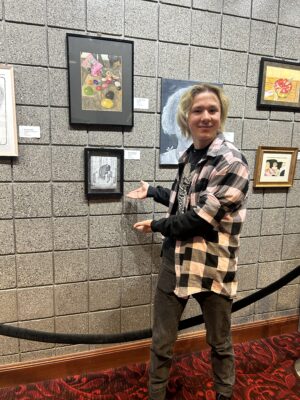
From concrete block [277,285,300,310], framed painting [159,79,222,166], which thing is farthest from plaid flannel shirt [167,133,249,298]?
concrete block [277,285,300,310]

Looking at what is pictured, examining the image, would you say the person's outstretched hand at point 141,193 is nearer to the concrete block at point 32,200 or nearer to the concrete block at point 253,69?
the concrete block at point 32,200

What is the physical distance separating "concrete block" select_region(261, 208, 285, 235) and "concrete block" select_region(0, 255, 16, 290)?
149 centimetres

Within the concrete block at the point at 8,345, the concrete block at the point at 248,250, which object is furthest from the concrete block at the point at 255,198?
the concrete block at the point at 8,345

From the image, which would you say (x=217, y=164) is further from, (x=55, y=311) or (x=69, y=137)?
(x=55, y=311)

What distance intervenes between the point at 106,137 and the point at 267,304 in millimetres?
1577

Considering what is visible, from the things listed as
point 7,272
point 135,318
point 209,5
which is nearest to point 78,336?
point 135,318

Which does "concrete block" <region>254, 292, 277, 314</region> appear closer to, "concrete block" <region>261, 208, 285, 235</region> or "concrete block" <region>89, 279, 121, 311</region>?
"concrete block" <region>261, 208, 285, 235</region>

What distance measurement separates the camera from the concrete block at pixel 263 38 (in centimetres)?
168

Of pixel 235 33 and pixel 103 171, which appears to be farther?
pixel 235 33

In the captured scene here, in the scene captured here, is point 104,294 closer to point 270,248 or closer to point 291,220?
point 270,248

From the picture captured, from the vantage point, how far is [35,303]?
157 centimetres

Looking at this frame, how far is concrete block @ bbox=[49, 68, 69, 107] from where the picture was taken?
4.64 feet

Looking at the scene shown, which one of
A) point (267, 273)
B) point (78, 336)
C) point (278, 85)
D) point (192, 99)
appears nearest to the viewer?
point (192, 99)

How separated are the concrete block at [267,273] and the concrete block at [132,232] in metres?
0.84
